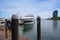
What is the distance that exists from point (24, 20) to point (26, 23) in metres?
3.46

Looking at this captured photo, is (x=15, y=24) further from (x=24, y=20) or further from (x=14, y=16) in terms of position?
(x=24, y=20)

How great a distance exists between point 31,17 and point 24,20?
17.1 ft

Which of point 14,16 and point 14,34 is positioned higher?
point 14,16

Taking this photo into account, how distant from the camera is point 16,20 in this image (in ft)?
12.2

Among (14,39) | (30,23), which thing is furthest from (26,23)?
(14,39)

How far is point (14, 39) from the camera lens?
380 cm

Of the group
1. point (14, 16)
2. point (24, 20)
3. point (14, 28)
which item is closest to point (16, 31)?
point (14, 28)

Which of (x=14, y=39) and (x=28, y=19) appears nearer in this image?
(x=14, y=39)

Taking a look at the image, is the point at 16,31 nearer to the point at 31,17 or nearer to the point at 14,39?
the point at 14,39

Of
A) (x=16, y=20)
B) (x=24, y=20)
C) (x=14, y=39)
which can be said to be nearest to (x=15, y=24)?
(x=16, y=20)

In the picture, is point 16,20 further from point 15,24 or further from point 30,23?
point 30,23

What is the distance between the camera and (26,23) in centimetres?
6619

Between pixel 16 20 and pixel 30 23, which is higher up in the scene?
pixel 16 20

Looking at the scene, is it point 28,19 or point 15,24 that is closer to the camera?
point 15,24
